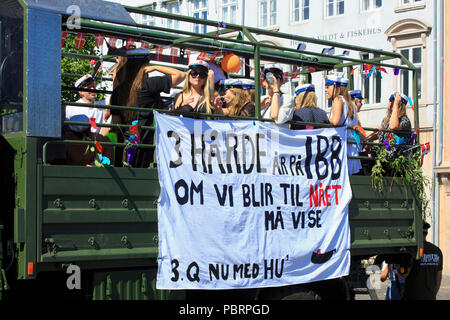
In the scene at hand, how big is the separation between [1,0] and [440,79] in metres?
16.8

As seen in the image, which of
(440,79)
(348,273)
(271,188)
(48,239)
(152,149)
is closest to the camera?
(48,239)

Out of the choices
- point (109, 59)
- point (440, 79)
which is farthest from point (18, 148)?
point (440, 79)

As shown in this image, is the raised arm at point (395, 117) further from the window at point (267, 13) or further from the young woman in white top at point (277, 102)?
the window at point (267, 13)

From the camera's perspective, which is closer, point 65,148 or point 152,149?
point 65,148

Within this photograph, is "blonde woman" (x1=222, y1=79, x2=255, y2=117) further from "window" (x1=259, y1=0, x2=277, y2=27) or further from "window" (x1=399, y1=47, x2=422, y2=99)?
"window" (x1=259, y1=0, x2=277, y2=27)

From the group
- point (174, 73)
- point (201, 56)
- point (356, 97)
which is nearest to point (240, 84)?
point (201, 56)

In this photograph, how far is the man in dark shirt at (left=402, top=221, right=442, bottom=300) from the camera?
8.59 meters

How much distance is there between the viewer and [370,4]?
23.5 meters

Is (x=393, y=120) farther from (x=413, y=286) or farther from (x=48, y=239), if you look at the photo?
(x=48, y=239)

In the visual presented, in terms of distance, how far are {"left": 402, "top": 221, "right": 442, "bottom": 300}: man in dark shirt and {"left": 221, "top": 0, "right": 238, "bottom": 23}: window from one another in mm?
19727

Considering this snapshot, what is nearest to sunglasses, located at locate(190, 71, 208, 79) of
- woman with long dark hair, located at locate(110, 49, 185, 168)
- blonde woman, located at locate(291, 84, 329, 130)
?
woman with long dark hair, located at locate(110, 49, 185, 168)

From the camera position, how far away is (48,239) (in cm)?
560

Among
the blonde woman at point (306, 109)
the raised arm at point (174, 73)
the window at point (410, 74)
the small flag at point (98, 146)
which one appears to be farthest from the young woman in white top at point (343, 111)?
the window at point (410, 74)

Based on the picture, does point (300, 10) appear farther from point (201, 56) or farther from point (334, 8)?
point (201, 56)
